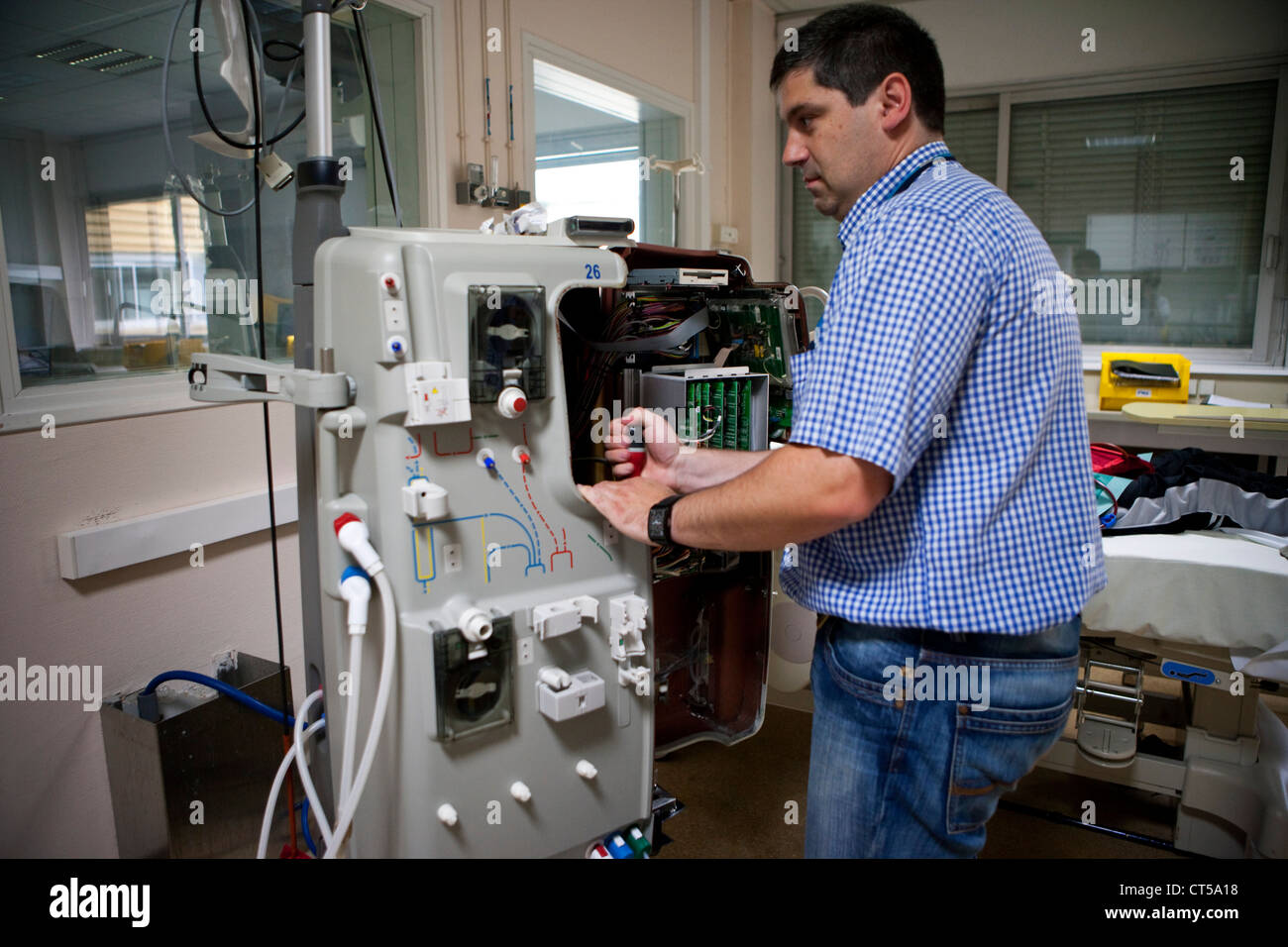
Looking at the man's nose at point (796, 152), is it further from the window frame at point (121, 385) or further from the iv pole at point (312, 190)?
the window frame at point (121, 385)

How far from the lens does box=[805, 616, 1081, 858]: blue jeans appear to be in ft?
3.51

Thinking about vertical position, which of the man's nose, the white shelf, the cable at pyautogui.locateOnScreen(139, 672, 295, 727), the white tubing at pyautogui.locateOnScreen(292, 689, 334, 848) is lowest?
the cable at pyautogui.locateOnScreen(139, 672, 295, 727)

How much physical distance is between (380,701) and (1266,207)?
488 centimetres

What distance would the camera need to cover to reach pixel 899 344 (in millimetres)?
934

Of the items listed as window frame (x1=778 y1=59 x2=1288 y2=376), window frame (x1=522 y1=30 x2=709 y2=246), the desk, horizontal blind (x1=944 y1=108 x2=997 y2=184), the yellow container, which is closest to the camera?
window frame (x1=522 y1=30 x2=709 y2=246)

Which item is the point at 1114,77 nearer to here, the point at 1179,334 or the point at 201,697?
the point at 1179,334

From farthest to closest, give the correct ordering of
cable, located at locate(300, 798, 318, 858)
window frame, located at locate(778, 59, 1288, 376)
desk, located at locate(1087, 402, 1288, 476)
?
window frame, located at locate(778, 59, 1288, 376) → desk, located at locate(1087, 402, 1288, 476) → cable, located at locate(300, 798, 318, 858)

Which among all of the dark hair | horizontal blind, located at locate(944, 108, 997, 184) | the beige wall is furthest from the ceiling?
horizontal blind, located at locate(944, 108, 997, 184)

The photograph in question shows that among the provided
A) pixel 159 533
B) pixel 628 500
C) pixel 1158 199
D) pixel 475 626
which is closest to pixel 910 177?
pixel 628 500

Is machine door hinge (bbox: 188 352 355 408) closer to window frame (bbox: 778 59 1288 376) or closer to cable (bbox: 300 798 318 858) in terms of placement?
cable (bbox: 300 798 318 858)

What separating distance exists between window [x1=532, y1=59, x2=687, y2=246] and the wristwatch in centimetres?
258

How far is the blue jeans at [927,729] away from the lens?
1069mm

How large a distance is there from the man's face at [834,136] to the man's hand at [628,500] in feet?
1.60

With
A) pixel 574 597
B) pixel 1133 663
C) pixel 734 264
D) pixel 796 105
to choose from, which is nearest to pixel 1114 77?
pixel 1133 663
